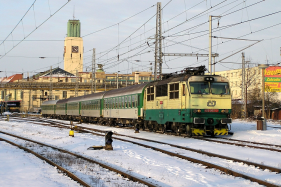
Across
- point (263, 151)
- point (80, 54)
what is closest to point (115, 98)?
point (263, 151)

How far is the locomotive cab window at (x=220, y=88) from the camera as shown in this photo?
20.9 metres

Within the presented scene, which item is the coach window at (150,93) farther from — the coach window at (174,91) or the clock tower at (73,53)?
the clock tower at (73,53)

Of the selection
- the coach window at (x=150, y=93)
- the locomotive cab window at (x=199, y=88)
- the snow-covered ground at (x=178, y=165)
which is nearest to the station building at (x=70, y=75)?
the coach window at (x=150, y=93)

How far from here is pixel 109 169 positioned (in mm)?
11164

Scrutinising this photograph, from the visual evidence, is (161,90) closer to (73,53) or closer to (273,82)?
(273,82)

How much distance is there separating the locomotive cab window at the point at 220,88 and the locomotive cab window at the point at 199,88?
1.19 feet

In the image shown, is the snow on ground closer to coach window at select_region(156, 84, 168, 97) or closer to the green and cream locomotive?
the green and cream locomotive

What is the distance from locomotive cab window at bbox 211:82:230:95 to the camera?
20875 millimetres

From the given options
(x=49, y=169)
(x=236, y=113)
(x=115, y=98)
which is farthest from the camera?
(x=236, y=113)

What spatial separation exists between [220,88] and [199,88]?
4.39ft

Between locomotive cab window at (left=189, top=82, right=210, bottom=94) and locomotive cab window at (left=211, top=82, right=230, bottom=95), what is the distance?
36cm

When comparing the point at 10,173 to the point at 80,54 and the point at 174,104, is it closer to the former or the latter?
the point at 174,104

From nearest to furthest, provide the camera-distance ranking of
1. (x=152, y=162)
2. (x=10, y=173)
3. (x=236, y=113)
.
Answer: (x=10, y=173) → (x=152, y=162) → (x=236, y=113)

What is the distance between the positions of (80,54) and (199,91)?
140 metres
